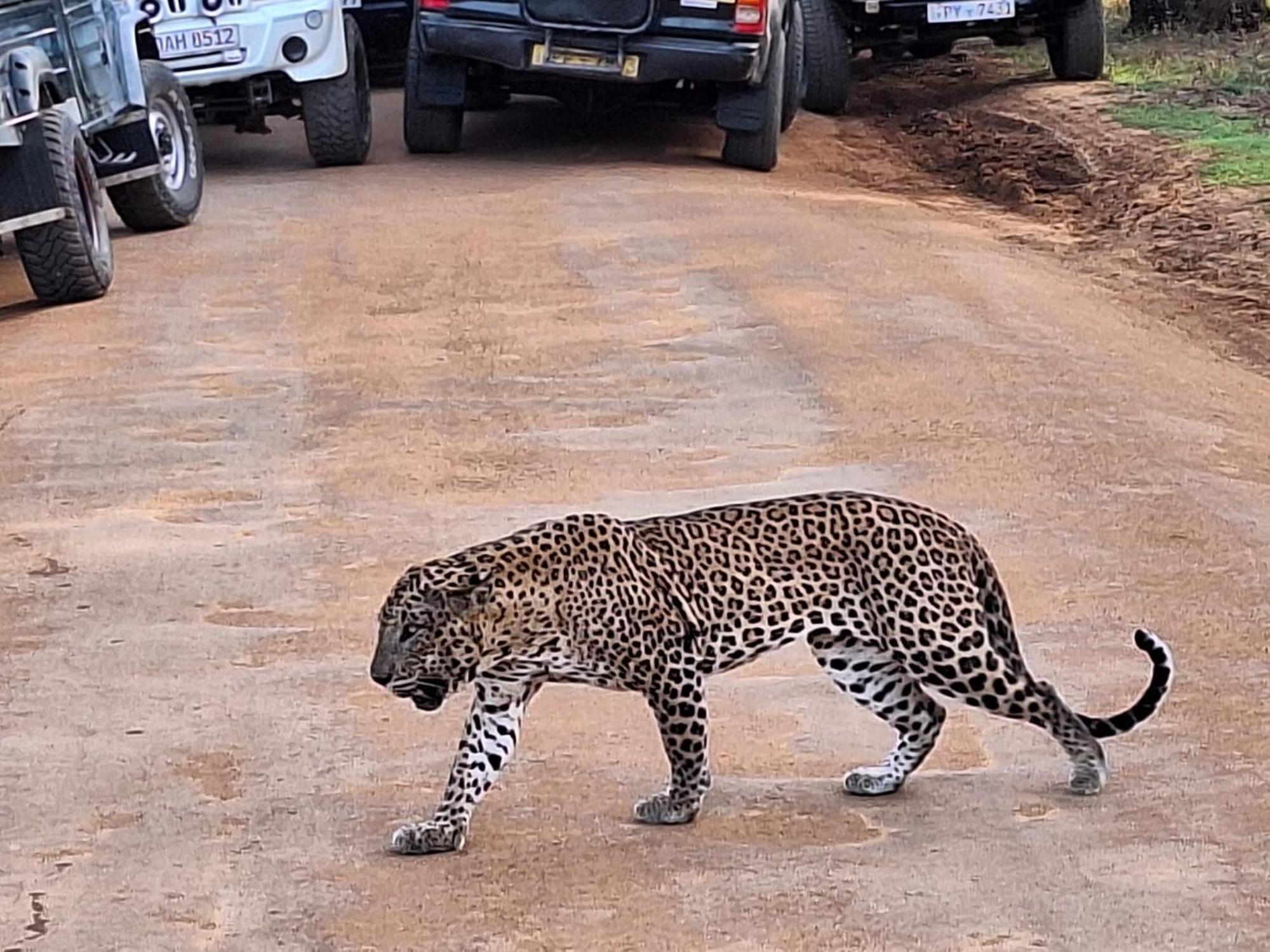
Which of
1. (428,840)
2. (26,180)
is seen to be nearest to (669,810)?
(428,840)


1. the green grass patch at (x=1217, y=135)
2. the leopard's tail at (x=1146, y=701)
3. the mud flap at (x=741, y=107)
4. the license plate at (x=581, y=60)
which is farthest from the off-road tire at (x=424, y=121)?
the leopard's tail at (x=1146, y=701)

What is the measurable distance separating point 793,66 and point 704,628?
46.6 ft

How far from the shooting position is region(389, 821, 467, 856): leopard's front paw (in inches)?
210

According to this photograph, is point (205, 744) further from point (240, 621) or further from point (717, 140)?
point (717, 140)

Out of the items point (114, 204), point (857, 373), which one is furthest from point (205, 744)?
point (114, 204)

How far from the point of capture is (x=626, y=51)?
1600cm

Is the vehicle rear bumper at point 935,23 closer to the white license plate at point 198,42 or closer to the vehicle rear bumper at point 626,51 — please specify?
the vehicle rear bumper at point 626,51

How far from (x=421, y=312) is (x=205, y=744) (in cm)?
581

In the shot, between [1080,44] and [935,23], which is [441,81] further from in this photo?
[1080,44]

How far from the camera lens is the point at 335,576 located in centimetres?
777

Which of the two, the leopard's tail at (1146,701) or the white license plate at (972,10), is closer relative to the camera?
the leopard's tail at (1146,701)

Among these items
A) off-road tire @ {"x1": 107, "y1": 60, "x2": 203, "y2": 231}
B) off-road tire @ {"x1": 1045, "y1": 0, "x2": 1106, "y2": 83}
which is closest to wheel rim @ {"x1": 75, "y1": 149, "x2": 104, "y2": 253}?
off-road tire @ {"x1": 107, "y1": 60, "x2": 203, "y2": 231}

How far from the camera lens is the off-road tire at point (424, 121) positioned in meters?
17.0

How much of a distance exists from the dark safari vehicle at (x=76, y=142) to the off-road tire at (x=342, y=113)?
214 cm
